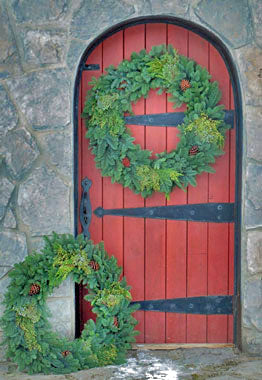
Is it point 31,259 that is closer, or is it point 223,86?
point 31,259

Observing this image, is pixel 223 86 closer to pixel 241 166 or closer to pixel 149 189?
pixel 241 166

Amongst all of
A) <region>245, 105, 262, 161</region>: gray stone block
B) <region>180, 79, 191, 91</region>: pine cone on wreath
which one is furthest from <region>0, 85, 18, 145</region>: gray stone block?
<region>245, 105, 262, 161</region>: gray stone block

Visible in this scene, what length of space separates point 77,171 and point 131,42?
89cm

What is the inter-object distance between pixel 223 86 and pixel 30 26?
49.6 inches

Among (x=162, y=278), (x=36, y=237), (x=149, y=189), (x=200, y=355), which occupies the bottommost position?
(x=200, y=355)

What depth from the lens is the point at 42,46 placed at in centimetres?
341

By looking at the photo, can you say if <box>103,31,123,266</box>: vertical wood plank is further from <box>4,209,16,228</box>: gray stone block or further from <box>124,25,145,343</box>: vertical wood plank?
<box>4,209,16,228</box>: gray stone block

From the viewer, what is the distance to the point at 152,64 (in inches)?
138

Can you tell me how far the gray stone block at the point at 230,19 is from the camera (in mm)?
3447

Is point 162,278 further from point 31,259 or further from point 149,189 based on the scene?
point 31,259

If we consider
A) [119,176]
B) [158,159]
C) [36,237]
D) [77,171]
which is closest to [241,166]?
[158,159]

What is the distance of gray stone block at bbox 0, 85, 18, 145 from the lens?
3.41 meters

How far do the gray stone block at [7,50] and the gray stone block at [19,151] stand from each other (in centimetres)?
37

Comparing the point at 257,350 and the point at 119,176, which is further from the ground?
the point at 119,176
